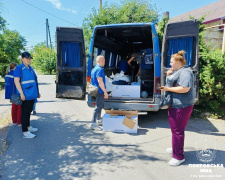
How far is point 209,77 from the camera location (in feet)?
16.6

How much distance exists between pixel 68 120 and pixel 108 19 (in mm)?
8795

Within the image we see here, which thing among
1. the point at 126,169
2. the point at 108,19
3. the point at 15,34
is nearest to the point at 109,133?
the point at 126,169

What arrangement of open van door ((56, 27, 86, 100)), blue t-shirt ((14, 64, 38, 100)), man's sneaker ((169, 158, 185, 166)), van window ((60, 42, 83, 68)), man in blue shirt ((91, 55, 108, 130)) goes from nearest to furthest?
1. man's sneaker ((169, 158, 185, 166))
2. blue t-shirt ((14, 64, 38, 100))
3. man in blue shirt ((91, 55, 108, 130))
4. open van door ((56, 27, 86, 100))
5. van window ((60, 42, 83, 68))

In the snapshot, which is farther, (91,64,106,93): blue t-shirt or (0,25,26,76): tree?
(0,25,26,76): tree

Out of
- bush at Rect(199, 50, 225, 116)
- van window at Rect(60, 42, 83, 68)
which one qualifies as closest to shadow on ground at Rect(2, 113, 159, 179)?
van window at Rect(60, 42, 83, 68)

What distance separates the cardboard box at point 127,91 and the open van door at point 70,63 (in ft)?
3.07

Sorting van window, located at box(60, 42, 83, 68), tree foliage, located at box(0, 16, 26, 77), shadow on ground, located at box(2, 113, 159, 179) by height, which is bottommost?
shadow on ground, located at box(2, 113, 159, 179)

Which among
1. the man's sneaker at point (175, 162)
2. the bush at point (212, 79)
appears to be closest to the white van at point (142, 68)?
the bush at point (212, 79)

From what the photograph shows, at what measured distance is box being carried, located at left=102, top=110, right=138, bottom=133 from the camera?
4.29m

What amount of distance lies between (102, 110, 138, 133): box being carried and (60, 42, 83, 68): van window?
1736 millimetres

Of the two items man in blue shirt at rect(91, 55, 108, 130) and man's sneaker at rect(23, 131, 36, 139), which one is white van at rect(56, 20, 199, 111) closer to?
man in blue shirt at rect(91, 55, 108, 130)

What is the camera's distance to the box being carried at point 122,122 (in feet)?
14.1

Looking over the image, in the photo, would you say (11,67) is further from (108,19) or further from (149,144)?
(108,19)

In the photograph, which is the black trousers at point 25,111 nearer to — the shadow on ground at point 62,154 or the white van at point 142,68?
the shadow on ground at point 62,154
